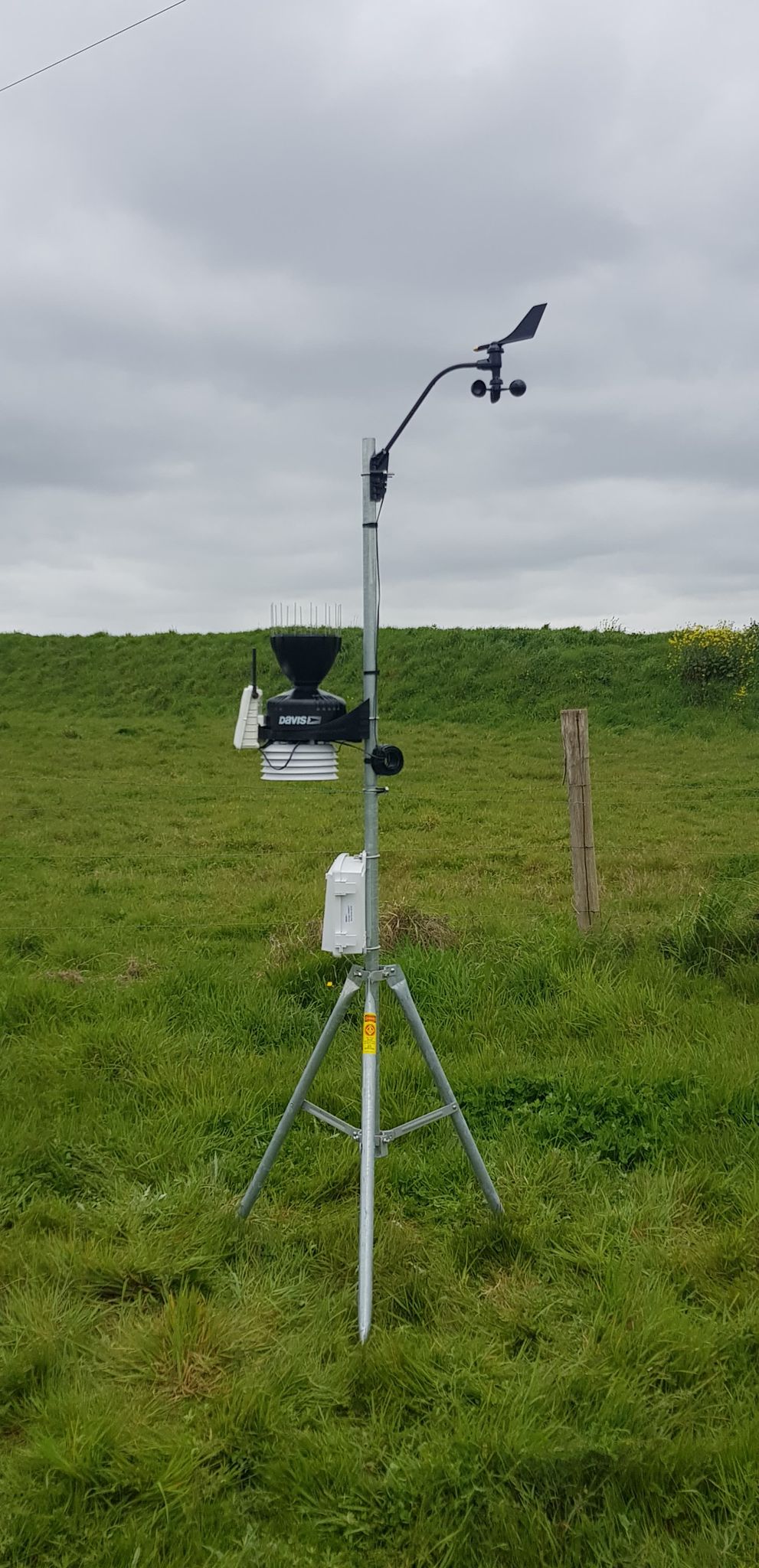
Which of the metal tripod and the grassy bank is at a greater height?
the grassy bank

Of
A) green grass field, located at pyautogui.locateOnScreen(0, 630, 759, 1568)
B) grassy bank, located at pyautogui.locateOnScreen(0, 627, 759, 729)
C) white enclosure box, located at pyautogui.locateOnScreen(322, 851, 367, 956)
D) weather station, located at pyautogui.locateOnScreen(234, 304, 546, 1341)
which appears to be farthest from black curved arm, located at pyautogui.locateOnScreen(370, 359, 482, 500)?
grassy bank, located at pyautogui.locateOnScreen(0, 627, 759, 729)

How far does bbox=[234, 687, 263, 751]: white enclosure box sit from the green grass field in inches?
67.8

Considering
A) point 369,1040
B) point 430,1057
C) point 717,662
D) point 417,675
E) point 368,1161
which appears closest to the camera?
point 368,1161

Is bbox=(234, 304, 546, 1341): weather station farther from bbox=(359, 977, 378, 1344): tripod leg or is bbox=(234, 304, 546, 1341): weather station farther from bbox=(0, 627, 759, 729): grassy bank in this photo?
bbox=(0, 627, 759, 729): grassy bank

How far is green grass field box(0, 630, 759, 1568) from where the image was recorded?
2.63m

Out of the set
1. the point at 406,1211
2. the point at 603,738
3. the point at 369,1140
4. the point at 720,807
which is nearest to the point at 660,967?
the point at 406,1211

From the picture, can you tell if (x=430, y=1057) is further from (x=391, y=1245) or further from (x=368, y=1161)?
(x=391, y=1245)

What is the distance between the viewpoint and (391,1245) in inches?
143

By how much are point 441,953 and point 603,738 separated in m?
14.5

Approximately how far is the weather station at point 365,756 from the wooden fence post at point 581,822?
2.97 metres

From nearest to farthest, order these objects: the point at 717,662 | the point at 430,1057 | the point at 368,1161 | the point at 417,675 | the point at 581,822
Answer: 1. the point at 368,1161
2. the point at 430,1057
3. the point at 581,822
4. the point at 717,662
5. the point at 417,675

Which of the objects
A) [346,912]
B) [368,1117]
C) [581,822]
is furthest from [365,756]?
[581,822]

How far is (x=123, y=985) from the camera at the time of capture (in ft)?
19.5

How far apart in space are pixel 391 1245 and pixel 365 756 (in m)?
1.71
